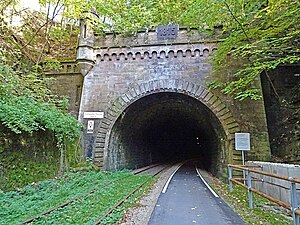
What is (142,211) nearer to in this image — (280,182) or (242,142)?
(280,182)

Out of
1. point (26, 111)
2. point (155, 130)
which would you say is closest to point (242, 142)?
point (26, 111)

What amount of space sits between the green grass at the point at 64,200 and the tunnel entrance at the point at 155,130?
2946 millimetres

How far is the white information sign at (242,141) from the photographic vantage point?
29.7 feet

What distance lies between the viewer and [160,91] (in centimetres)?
1092

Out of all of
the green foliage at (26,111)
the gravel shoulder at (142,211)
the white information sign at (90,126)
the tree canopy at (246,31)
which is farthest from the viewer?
the white information sign at (90,126)

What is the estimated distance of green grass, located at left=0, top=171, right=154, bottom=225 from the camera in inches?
182

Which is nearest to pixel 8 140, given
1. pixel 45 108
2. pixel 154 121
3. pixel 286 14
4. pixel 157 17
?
pixel 45 108

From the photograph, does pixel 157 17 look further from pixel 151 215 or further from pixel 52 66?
pixel 151 215

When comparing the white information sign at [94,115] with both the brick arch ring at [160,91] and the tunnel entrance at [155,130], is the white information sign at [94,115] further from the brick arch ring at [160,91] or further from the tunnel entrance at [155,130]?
the tunnel entrance at [155,130]

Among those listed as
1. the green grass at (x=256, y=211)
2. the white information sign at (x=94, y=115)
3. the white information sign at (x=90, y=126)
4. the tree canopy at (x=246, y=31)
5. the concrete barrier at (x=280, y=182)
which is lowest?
the green grass at (x=256, y=211)

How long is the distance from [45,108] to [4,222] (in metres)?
5.43

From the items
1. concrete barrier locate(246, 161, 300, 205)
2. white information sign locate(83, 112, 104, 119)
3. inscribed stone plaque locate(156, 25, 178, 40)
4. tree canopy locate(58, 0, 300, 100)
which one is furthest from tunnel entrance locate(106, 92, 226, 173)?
concrete barrier locate(246, 161, 300, 205)

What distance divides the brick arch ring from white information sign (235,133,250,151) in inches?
25.4

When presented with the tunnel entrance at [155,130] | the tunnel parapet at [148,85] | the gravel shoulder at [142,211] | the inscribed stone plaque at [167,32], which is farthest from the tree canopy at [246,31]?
the gravel shoulder at [142,211]
